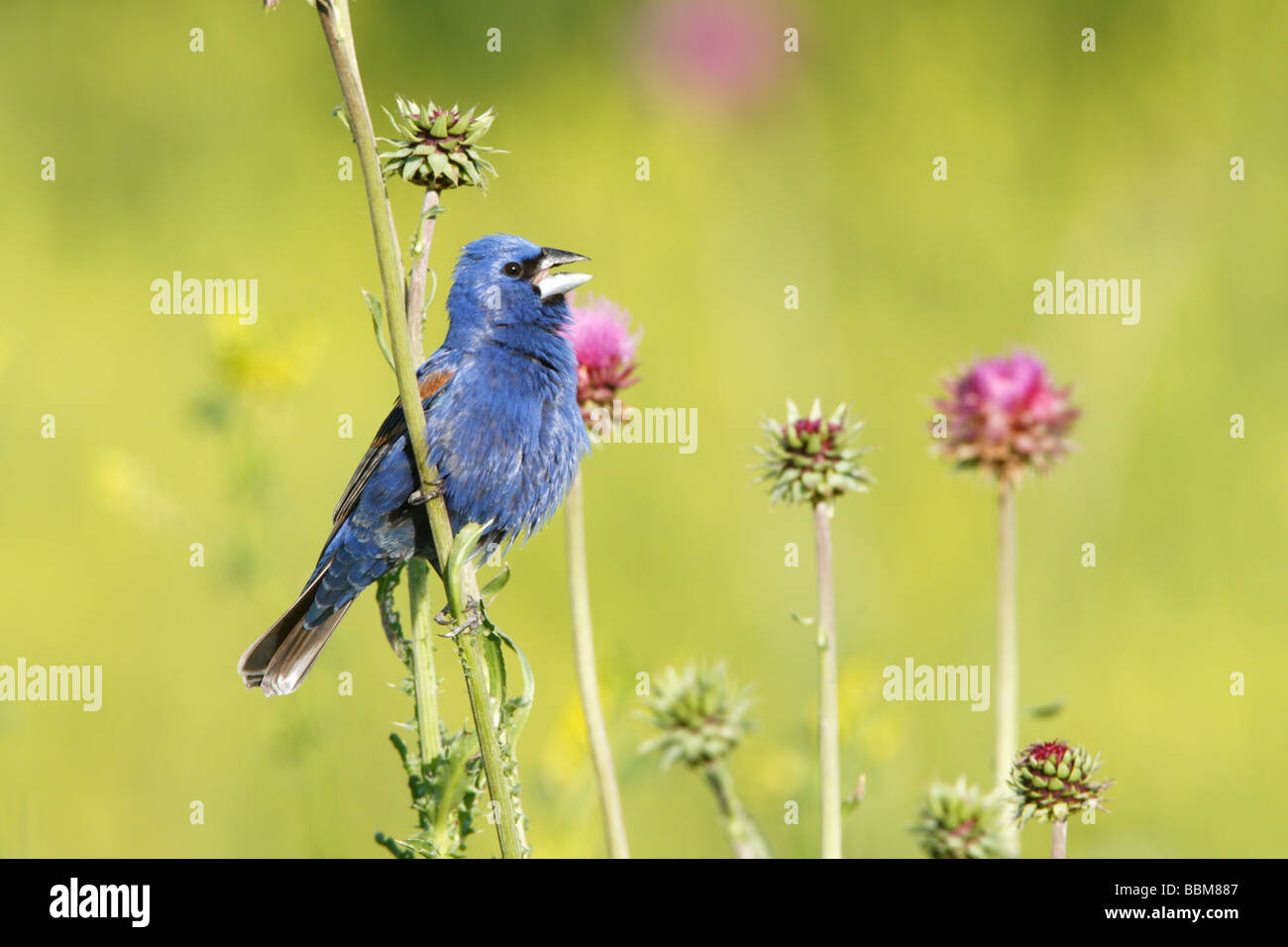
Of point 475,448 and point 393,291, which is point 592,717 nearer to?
point 393,291

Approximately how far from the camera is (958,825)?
8.18 ft

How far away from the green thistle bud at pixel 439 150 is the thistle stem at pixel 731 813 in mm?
1232

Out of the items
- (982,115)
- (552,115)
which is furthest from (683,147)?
(982,115)

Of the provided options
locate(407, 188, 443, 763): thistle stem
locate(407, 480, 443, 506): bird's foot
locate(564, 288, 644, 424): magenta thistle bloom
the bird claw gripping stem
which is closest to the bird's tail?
locate(407, 480, 443, 506): bird's foot

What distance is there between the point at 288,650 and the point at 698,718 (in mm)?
1368

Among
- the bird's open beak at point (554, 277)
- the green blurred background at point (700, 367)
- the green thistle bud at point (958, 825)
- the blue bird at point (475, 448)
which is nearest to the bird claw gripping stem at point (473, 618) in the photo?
the blue bird at point (475, 448)

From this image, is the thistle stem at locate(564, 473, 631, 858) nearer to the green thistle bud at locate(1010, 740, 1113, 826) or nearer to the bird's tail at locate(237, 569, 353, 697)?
the green thistle bud at locate(1010, 740, 1113, 826)

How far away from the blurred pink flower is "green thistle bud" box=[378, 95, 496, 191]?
15.2ft

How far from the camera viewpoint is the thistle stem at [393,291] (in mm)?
2012

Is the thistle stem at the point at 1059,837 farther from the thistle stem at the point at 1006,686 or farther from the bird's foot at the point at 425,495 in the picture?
the bird's foot at the point at 425,495

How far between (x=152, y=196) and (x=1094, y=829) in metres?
6.43

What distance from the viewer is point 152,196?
7.91 m

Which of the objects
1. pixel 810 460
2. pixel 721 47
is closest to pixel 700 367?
pixel 721 47

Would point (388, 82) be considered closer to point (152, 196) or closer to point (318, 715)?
point (152, 196)
